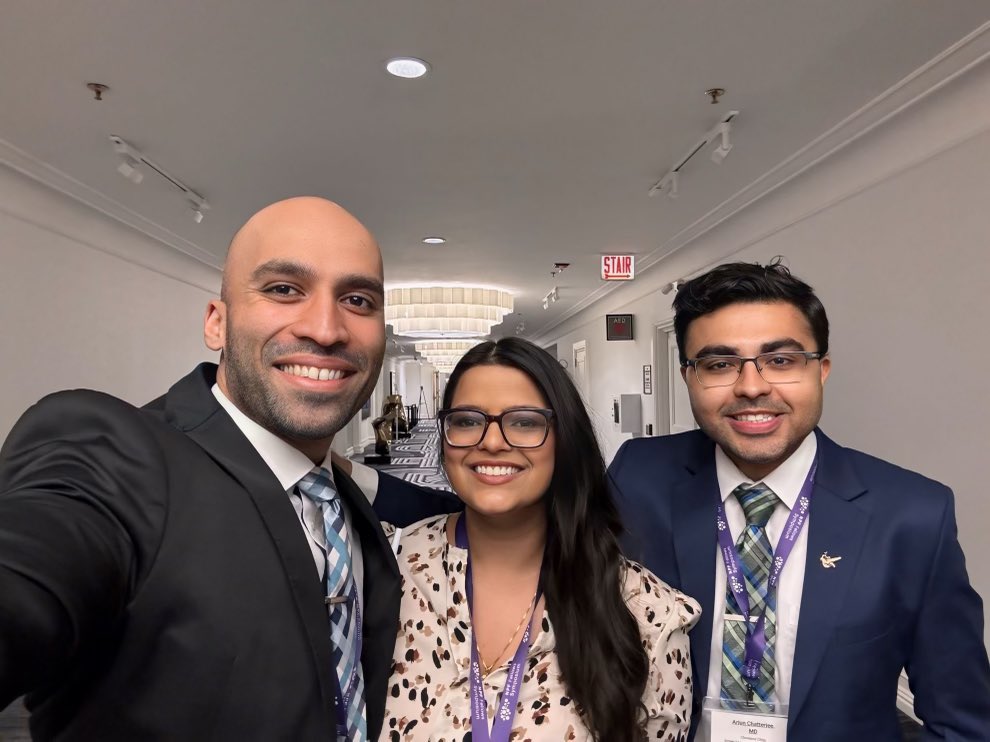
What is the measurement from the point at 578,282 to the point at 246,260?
841cm

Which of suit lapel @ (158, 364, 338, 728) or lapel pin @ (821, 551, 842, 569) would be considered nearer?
suit lapel @ (158, 364, 338, 728)

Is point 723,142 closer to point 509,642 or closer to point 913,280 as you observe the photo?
point 913,280

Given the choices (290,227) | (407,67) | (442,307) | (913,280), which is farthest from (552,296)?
(290,227)

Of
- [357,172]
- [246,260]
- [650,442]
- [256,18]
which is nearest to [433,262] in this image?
[357,172]

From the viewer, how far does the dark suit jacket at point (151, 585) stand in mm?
718

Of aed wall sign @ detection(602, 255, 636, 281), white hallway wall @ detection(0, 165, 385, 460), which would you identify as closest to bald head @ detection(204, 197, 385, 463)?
white hallway wall @ detection(0, 165, 385, 460)

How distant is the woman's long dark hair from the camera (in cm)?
123

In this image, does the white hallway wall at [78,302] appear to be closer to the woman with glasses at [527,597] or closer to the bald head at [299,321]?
the bald head at [299,321]

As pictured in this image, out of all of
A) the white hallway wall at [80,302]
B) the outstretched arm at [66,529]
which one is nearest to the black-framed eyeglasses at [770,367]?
the outstretched arm at [66,529]

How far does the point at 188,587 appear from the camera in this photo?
0.85 m

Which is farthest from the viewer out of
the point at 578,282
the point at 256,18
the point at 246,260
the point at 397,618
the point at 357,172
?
the point at 578,282

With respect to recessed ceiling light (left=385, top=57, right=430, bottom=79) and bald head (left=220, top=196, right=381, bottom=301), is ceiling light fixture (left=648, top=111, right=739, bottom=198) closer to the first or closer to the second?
recessed ceiling light (left=385, top=57, right=430, bottom=79)

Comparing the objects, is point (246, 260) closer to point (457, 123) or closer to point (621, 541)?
point (621, 541)

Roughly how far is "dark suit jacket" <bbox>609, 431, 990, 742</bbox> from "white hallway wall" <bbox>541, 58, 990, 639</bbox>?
97 cm
